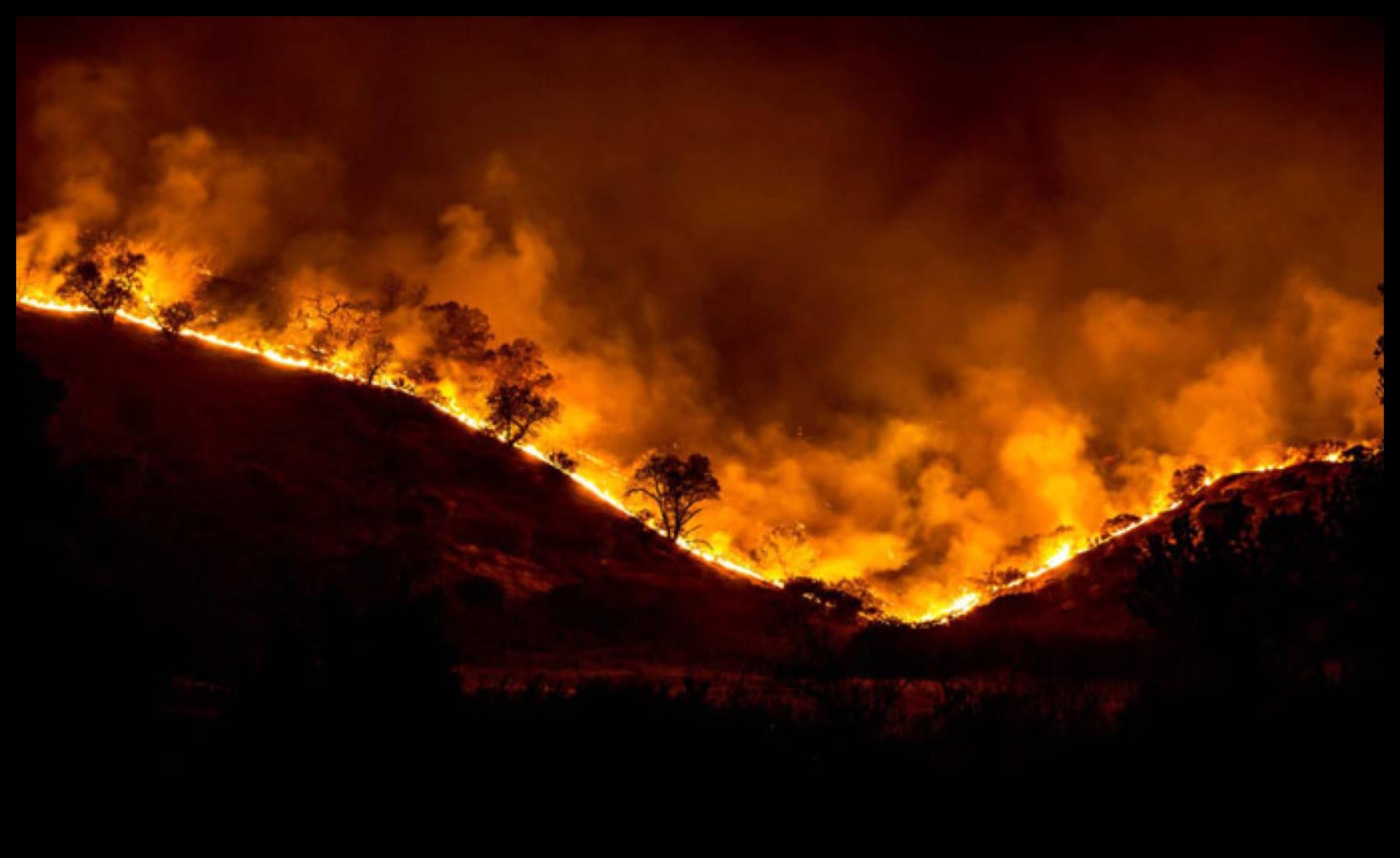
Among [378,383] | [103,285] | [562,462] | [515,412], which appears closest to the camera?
[103,285]

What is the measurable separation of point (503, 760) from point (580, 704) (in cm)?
241

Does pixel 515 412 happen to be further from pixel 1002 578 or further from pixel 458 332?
pixel 1002 578

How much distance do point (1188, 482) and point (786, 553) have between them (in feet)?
70.9

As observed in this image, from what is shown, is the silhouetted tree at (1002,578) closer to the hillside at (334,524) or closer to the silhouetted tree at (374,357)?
the hillside at (334,524)

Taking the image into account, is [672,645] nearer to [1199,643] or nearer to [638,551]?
[638,551]

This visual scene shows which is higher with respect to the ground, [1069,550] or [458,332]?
[458,332]

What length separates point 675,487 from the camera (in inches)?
1828

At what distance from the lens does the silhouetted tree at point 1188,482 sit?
A: 4375 cm

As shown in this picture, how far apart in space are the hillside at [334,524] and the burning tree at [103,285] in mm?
1728

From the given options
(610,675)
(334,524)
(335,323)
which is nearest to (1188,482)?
(610,675)

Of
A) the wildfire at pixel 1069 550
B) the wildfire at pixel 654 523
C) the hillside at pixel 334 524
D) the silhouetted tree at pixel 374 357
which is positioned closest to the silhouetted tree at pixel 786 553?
the wildfire at pixel 654 523

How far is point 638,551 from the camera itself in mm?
41750

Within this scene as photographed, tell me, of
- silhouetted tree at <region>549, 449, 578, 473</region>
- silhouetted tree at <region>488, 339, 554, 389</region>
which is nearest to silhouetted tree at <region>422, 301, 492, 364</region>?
silhouetted tree at <region>488, 339, 554, 389</region>

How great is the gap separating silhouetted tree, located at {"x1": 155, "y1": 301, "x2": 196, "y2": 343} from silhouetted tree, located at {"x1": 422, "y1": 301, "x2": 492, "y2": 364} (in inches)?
549
